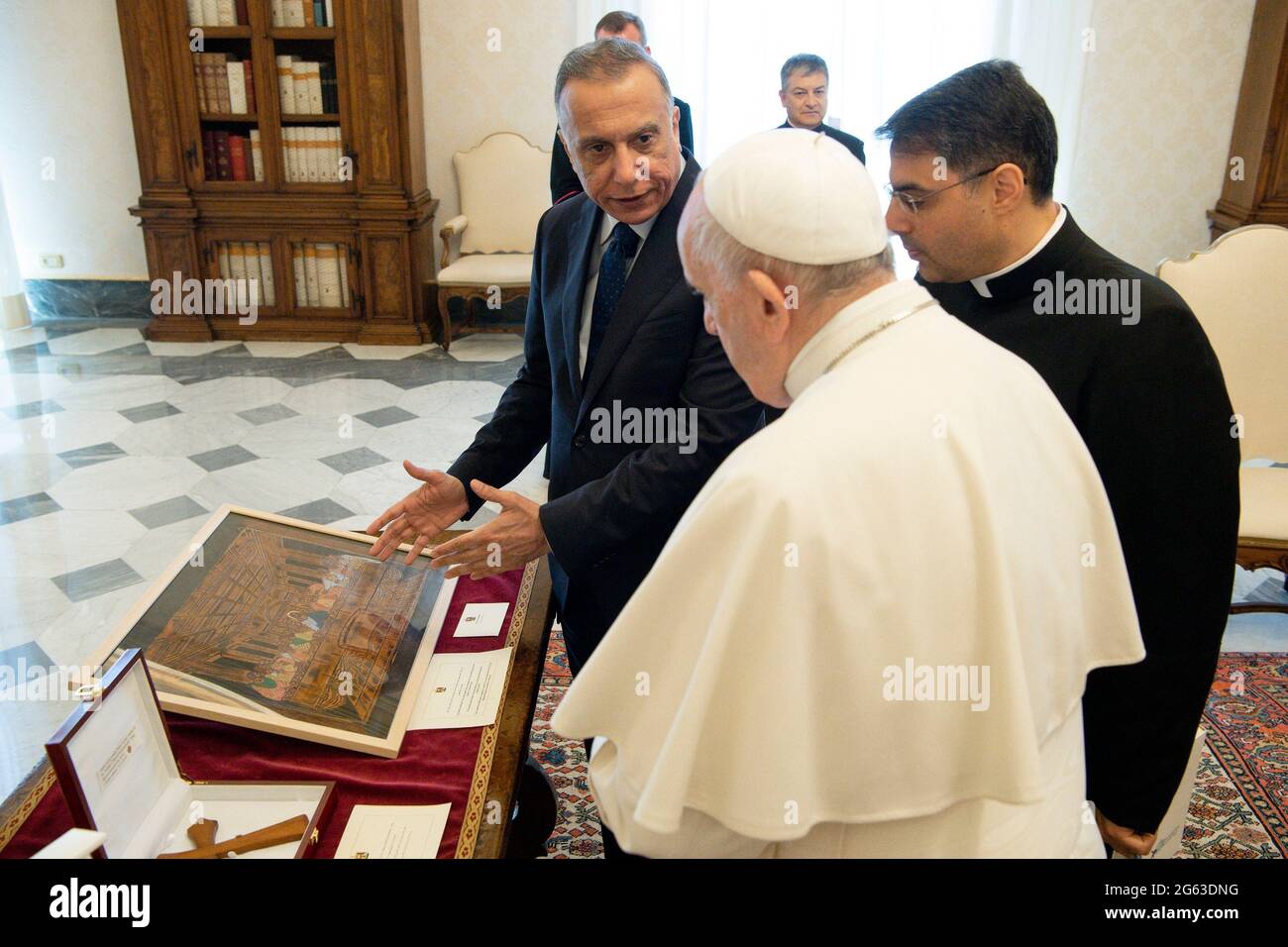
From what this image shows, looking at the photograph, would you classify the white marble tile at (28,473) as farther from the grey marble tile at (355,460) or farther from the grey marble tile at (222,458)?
the grey marble tile at (355,460)

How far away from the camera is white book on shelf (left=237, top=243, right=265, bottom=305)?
7.68 metres

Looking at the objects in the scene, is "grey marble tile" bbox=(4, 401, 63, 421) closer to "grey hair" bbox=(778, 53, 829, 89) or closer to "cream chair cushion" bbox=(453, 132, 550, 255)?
"cream chair cushion" bbox=(453, 132, 550, 255)

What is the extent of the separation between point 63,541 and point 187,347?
10.7ft

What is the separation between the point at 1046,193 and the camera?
1.84m

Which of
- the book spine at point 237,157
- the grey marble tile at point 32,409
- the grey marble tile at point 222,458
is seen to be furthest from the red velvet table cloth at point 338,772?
the book spine at point 237,157

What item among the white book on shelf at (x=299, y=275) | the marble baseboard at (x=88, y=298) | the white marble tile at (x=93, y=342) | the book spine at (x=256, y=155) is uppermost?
the book spine at (x=256, y=155)

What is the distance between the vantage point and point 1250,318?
426 cm

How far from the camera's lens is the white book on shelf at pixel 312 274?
7.66 metres

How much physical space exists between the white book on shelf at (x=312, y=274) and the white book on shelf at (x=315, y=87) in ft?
3.08

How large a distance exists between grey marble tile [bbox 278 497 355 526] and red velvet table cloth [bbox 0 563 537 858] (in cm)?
319

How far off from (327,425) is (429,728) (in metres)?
4.56

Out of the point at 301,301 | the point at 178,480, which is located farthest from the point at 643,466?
the point at 301,301

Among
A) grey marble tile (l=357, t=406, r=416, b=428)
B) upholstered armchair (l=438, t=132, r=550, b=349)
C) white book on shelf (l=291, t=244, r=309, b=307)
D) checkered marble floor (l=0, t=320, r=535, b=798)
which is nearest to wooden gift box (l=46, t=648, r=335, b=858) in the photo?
checkered marble floor (l=0, t=320, r=535, b=798)
